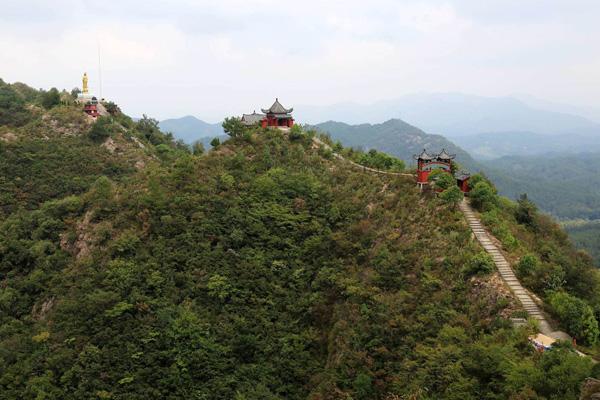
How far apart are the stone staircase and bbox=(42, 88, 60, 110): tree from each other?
4184 cm

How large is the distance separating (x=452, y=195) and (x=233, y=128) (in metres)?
15.5

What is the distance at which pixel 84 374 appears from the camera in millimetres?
20094

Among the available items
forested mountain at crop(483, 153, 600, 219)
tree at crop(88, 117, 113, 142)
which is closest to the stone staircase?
tree at crop(88, 117, 113, 142)

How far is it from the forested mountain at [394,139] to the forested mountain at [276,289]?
128475 millimetres

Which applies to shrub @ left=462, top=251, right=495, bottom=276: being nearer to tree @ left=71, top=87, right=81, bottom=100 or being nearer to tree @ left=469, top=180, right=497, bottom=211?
tree @ left=469, top=180, right=497, bottom=211

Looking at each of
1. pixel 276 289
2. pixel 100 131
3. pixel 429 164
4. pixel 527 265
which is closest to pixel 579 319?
pixel 527 265

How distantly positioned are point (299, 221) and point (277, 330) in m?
6.36

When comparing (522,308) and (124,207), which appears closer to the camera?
(522,308)

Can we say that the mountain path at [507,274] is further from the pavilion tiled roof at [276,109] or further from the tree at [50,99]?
the tree at [50,99]

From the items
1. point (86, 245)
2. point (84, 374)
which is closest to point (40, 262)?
point (86, 245)

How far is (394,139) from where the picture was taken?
171 m

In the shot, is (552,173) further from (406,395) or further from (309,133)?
(406,395)

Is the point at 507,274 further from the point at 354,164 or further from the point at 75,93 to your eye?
the point at 75,93

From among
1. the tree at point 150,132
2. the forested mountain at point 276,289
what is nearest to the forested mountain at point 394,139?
the tree at point 150,132
